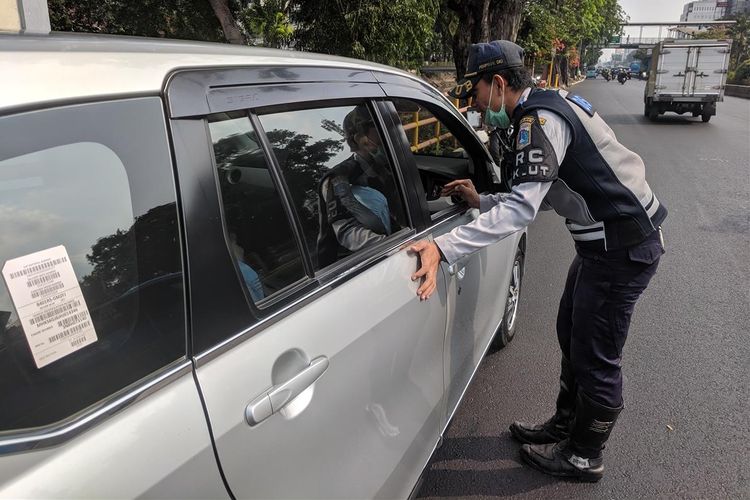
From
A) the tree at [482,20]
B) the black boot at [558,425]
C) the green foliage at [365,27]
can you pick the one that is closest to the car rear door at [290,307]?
the black boot at [558,425]

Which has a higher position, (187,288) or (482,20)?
(482,20)

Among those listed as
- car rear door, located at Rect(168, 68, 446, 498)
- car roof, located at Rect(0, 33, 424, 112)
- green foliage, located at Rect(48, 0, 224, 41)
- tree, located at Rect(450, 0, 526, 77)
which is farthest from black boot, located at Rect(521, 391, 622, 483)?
tree, located at Rect(450, 0, 526, 77)

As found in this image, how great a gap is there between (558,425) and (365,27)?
7174 mm

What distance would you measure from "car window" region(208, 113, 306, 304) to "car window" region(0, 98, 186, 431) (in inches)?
7.0

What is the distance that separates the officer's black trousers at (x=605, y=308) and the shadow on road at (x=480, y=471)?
55cm

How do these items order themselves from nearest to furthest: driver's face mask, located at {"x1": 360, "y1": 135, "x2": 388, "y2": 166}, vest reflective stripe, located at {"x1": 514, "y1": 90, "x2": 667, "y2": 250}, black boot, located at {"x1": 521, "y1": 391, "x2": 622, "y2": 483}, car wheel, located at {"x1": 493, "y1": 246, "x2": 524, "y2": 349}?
driver's face mask, located at {"x1": 360, "y1": 135, "x2": 388, "y2": 166}
vest reflective stripe, located at {"x1": 514, "y1": 90, "x2": 667, "y2": 250}
black boot, located at {"x1": 521, "y1": 391, "x2": 622, "y2": 483}
car wheel, located at {"x1": 493, "y1": 246, "x2": 524, "y2": 349}

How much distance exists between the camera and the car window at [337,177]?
5.10ft

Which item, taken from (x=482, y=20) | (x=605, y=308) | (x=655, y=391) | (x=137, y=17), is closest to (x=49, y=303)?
(x=605, y=308)

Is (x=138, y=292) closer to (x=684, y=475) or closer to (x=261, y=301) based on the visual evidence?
(x=261, y=301)

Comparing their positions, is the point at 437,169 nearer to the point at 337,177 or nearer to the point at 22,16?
the point at 337,177

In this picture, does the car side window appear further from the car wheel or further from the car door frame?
the car wheel

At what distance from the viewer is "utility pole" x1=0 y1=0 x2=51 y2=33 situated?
1178mm

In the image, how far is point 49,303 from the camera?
0.92 meters

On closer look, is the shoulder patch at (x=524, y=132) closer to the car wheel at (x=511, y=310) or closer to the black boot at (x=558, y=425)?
the black boot at (x=558, y=425)
